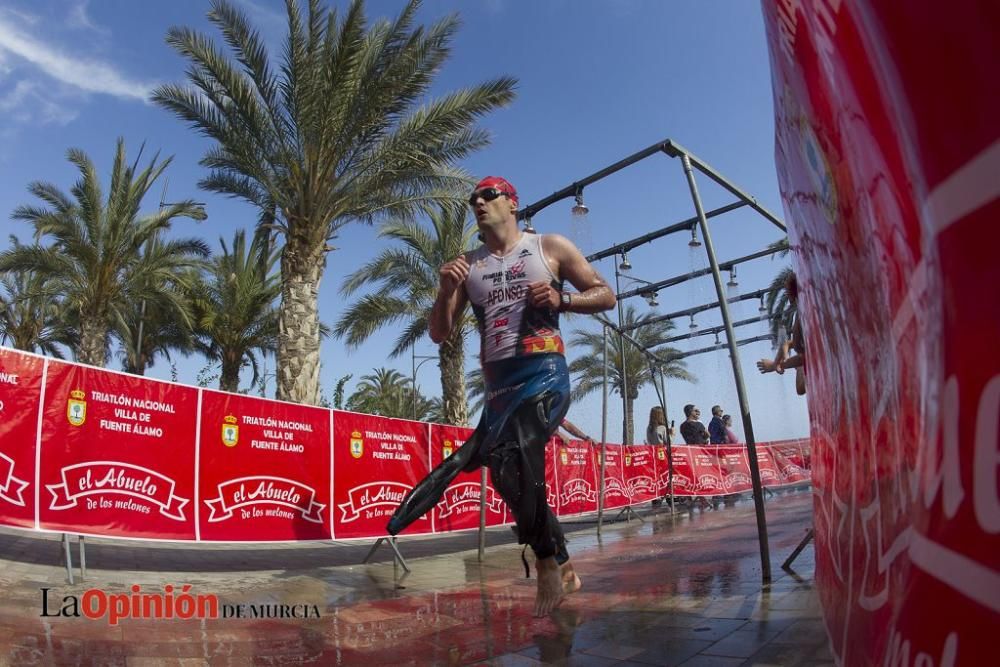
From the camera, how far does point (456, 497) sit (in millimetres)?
7543

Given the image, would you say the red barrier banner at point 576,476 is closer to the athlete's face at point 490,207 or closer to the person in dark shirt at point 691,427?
the person in dark shirt at point 691,427

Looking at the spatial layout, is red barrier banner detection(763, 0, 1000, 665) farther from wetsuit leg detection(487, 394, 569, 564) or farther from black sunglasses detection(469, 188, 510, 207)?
black sunglasses detection(469, 188, 510, 207)

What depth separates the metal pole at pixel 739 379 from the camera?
365 cm

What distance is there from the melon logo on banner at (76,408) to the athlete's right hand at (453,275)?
327cm

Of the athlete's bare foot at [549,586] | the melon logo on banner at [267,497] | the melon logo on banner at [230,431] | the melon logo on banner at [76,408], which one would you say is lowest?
the athlete's bare foot at [549,586]

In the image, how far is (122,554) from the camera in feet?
19.3

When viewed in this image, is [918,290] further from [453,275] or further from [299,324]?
[299,324]

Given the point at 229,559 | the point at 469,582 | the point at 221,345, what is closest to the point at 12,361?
the point at 229,559

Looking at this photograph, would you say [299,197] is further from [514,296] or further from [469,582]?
[514,296]

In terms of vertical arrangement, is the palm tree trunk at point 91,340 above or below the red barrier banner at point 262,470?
above

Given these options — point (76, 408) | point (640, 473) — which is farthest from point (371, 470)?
point (640, 473)

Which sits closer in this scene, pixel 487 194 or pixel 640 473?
pixel 487 194

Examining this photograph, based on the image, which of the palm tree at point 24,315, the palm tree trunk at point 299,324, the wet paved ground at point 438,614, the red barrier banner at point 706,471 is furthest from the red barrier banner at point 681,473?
the palm tree at point 24,315

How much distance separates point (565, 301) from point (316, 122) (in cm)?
866
